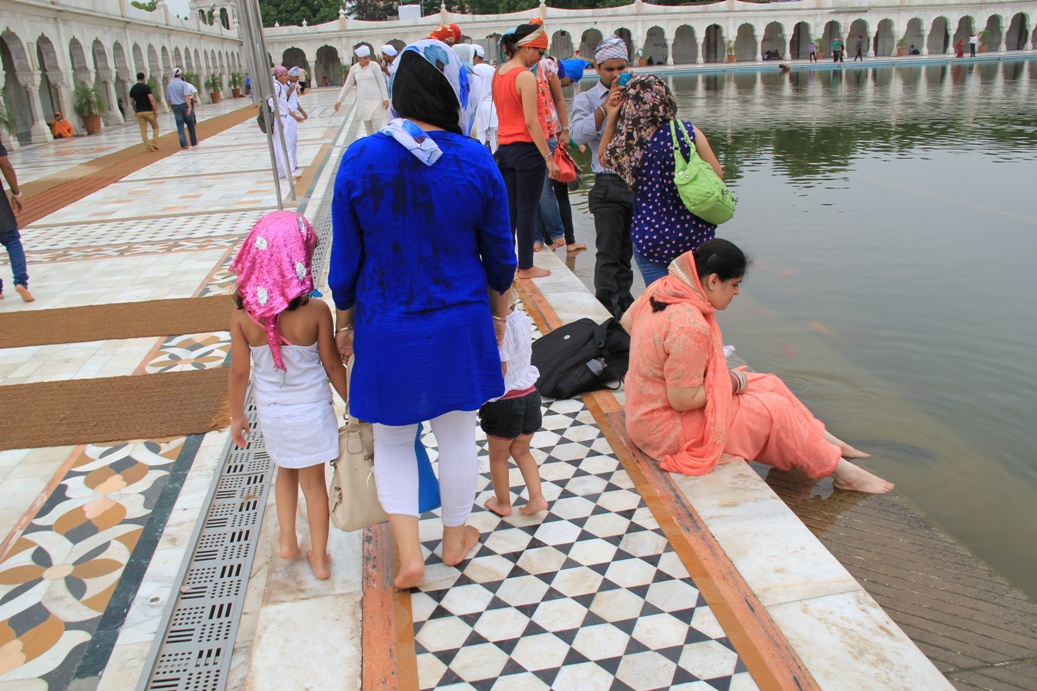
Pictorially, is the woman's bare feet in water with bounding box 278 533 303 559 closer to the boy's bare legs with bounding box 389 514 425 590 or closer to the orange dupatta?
the boy's bare legs with bounding box 389 514 425 590

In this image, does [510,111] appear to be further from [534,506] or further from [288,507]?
[288,507]

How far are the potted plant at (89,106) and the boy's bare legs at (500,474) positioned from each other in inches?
795

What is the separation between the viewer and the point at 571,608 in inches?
92.6

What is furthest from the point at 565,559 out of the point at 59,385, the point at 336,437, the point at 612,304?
the point at 59,385

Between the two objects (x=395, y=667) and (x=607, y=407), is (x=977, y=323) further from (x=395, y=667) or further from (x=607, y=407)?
(x=395, y=667)

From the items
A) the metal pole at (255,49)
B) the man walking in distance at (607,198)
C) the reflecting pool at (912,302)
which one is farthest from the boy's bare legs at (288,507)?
the metal pole at (255,49)

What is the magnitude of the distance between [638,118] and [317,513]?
2.32 metres

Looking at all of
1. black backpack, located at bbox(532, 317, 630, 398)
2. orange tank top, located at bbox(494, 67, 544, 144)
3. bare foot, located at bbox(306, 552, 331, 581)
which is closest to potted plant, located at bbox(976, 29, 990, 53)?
orange tank top, located at bbox(494, 67, 544, 144)

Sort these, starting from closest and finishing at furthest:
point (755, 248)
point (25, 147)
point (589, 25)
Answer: point (755, 248), point (25, 147), point (589, 25)

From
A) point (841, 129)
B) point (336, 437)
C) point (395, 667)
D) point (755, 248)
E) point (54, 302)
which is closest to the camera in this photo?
point (395, 667)

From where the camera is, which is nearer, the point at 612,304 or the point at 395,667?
the point at 395,667

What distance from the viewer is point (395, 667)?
215 cm

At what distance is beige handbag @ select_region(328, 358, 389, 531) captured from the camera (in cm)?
240

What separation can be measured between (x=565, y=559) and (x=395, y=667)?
67cm
